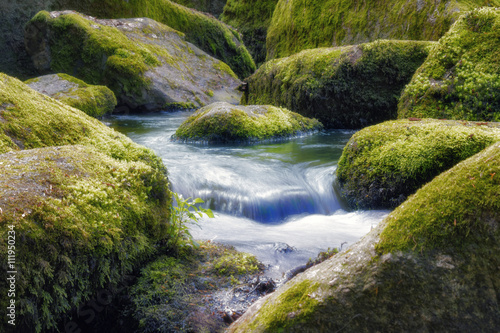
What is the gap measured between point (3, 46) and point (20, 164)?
19.7 metres

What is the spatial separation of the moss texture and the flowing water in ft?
46.7

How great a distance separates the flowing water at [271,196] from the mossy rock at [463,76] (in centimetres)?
213

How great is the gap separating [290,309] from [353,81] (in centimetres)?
958

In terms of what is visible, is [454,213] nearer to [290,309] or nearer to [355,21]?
[290,309]

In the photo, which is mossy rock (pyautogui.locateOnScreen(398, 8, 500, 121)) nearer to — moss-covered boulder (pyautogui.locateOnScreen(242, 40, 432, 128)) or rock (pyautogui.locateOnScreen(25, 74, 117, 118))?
moss-covered boulder (pyautogui.locateOnScreen(242, 40, 432, 128))

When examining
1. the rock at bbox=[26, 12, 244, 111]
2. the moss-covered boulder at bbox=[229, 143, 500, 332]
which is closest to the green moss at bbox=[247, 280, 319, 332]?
the moss-covered boulder at bbox=[229, 143, 500, 332]

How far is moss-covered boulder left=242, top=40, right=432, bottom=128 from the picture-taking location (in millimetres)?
10125

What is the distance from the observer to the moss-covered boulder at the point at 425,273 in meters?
1.56

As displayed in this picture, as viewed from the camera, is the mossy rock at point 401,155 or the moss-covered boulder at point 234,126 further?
the moss-covered boulder at point 234,126

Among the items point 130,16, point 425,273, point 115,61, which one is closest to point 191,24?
point 130,16

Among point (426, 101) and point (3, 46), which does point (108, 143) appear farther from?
point (3, 46)

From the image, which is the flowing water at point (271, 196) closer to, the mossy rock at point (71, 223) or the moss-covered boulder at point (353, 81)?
the mossy rock at point (71, 223)

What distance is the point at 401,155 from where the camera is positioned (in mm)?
4918

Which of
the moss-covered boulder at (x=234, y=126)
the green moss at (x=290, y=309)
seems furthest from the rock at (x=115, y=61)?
the green moss at (x=290, y=309)
